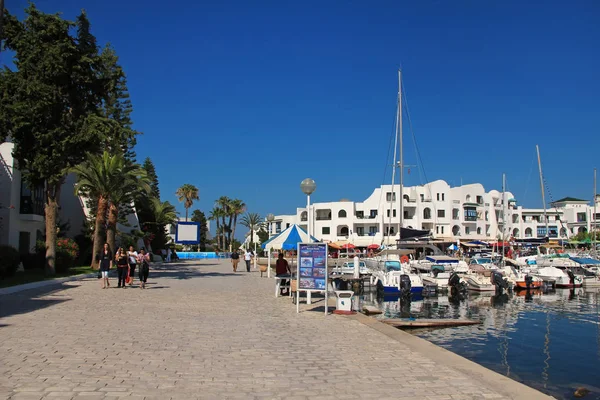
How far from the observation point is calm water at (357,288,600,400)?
1150 centimetres

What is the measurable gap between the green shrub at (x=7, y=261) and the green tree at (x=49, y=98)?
2559mm

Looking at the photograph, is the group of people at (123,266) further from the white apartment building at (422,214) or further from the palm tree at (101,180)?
the white apartment building at (422,214)

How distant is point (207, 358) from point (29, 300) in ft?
36.0

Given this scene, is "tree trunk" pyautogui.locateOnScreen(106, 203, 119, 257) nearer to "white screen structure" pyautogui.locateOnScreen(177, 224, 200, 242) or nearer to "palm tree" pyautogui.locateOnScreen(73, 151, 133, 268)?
"palm tree" pyautogui.locateOnScreen(73, 151, 133, 268)

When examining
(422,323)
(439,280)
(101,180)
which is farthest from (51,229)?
(439,280)

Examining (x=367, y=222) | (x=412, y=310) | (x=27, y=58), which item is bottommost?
(x=412, y=310)

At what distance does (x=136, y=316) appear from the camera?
45.0 feet

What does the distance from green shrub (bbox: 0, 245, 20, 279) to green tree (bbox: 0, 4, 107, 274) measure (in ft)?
8.39

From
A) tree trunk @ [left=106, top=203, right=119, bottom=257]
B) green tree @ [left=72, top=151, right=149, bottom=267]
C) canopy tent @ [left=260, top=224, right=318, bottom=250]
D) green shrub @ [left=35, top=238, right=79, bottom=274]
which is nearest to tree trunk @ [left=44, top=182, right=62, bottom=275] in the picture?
green shrub @ [left=35, top=238, right=79, bottom=274]

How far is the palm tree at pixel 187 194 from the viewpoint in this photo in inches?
4114


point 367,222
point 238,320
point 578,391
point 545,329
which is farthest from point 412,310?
point 367,222

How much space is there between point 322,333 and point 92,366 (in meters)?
5.27

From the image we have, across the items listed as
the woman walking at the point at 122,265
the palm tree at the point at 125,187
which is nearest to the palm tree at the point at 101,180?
the palm tree at the point at 125,187

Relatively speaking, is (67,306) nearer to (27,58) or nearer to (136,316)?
(136,316)
